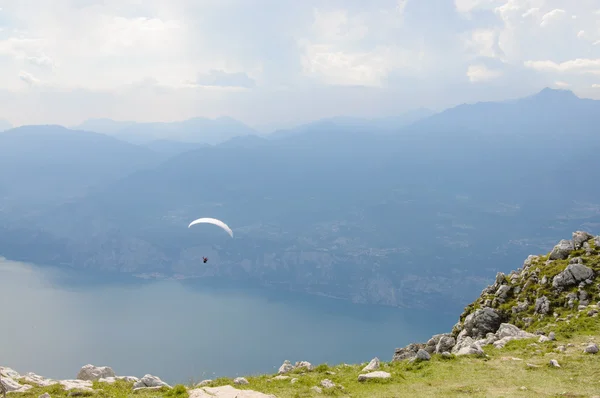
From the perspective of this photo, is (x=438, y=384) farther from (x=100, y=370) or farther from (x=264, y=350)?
(x=264, y=350)

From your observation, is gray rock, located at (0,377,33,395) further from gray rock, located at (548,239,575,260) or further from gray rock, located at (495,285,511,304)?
gray rock, located at (548,239,575,260)

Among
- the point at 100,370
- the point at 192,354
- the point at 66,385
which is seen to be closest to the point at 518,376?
the point at 66,385

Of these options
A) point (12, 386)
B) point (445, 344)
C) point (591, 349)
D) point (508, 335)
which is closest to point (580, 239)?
point (508, 335)

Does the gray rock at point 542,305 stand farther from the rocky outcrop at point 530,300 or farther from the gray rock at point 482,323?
the gray rock at point 482,323

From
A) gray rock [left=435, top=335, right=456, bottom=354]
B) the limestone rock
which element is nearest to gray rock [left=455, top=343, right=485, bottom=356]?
gray rock [left=435, top=335, right=456, bottom=354]

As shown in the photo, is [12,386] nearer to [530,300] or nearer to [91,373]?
[91,373]

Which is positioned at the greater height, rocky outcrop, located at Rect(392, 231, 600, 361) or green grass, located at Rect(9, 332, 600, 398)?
rocky outcrop, located at Rect(392, 231, 600, 361)
